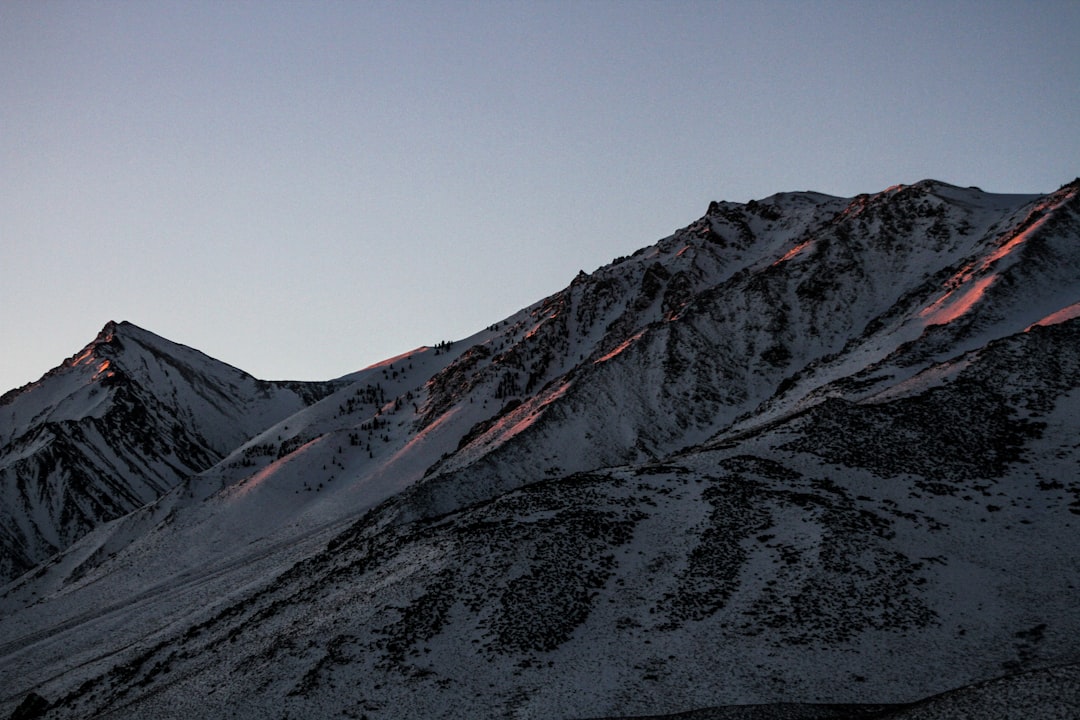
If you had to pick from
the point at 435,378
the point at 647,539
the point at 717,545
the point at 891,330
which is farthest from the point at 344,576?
the point at 435,378

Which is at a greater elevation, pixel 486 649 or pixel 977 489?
pixel 486 649

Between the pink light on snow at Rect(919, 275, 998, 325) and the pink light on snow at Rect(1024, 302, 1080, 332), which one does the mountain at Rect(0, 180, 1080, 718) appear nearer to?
the pink light on snow at Rect(919, 275, 998, 325)

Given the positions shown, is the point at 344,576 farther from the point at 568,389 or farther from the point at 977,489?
the point at 568,389

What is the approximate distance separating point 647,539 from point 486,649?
38.3 feet

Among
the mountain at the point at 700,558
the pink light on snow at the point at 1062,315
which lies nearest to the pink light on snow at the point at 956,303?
the mountain at the point at 700,558

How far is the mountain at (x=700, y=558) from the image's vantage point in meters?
32.1

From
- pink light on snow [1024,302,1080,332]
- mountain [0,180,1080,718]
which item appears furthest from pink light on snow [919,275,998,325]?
pink light on snow [1024,302,1080,332]

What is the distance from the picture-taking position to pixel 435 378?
153m

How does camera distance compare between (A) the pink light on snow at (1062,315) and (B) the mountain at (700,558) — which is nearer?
(B) the mountain at (700,558)

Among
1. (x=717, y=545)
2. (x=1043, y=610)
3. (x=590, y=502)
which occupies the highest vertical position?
(x=590, y=502)

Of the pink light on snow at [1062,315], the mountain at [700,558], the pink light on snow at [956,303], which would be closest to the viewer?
the mountain at [700,558]

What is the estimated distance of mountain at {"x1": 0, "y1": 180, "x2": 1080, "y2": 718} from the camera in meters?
32.1

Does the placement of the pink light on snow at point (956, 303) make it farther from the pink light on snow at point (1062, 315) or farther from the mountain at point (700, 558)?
the pink light on snow at point (1062, 315)

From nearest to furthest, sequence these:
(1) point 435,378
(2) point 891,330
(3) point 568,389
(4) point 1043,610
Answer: (4) point 1043,610 < (2) point 891,330 < (3) point 568,389 < (1) point 435,378
